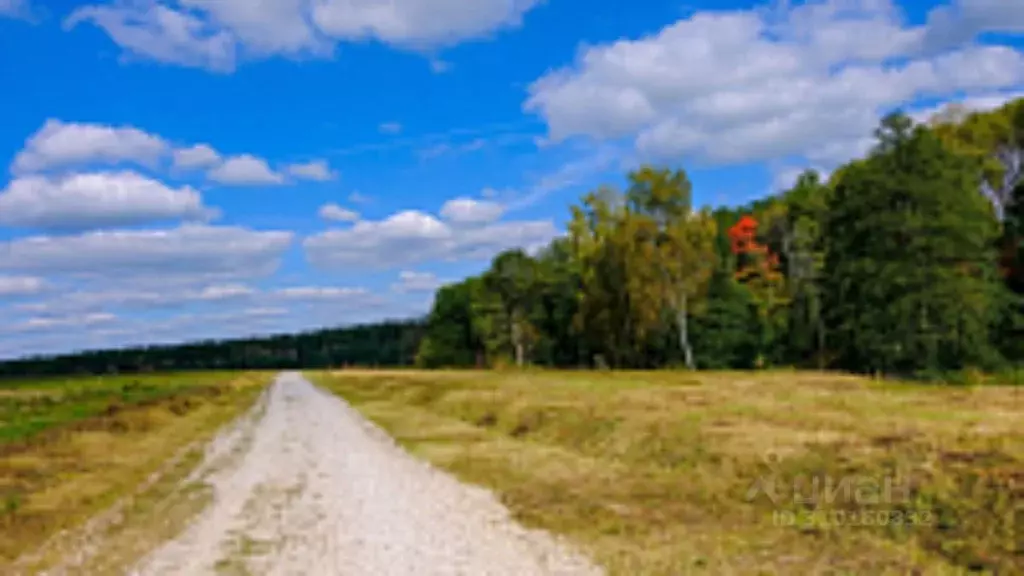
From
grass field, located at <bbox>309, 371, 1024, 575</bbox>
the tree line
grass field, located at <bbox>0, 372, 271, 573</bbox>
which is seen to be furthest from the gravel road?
the tree line

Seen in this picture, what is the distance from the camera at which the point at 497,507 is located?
55.6ft

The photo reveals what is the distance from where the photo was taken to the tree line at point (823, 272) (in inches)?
2153

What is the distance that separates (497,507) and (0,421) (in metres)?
51.0

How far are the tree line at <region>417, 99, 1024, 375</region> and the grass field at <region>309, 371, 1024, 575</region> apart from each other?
22.8 m

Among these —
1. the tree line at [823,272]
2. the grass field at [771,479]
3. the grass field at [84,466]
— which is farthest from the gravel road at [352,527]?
the tree line at [823,272]

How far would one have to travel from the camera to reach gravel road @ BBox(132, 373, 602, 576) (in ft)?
40.8

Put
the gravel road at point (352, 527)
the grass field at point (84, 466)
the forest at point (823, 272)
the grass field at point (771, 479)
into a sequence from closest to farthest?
1. the grass field at point (771, 479)
2. the gravel road at point (352, 527)
3. the grass field at point (84, 466)
4. the forest at point (823, 272)

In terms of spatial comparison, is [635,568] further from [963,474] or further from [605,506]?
[963,474]

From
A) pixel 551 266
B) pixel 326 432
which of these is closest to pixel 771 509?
pixel 326 432

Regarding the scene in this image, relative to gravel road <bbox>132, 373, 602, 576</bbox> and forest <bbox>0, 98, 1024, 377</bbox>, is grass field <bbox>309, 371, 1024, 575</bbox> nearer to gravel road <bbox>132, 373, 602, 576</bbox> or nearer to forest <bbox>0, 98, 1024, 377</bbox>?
gravel road <bbox>132, 373, 602, 576</bbox>

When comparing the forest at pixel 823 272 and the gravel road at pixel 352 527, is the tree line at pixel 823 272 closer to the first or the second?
the forest at pixel 823 272

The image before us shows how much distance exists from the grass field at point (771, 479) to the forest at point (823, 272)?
22.5 meters

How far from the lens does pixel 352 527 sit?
15336mm

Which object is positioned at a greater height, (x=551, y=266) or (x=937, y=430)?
(x=551, y=266)
